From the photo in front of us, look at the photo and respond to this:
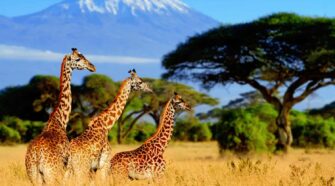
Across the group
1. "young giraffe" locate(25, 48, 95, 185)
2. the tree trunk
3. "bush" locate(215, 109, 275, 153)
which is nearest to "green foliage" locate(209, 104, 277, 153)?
"bush" locate(215, 109, 275, 153)

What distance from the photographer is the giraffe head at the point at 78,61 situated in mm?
10875

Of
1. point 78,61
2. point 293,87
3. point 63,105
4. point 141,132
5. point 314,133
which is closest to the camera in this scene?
point 63,105

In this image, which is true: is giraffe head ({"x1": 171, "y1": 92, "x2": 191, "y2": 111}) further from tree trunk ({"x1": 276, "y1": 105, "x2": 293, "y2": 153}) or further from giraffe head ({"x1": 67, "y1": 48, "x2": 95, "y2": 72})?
tree trunk ({"x1": 276, "y1": 105, "x2": 293, "y2": 153})

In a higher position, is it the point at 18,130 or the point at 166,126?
the point at 18,130

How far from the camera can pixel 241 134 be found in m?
28.0

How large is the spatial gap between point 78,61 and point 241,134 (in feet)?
57.7

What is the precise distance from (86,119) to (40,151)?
112 feet

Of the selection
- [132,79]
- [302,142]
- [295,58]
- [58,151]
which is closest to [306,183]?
[132,79]

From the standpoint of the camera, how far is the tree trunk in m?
30.9

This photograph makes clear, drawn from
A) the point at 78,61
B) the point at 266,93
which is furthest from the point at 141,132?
the point at 78,61

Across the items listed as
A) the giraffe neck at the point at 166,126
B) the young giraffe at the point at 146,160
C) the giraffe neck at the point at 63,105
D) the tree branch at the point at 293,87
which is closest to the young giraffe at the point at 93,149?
the giraffe neck at the point at 63,105

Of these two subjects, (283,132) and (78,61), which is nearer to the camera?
(78,61)

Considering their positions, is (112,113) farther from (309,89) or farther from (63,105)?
(309,89)

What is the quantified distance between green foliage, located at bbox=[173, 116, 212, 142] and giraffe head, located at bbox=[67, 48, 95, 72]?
37095mm
